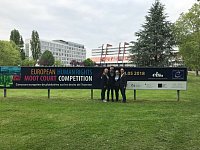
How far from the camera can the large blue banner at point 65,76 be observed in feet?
56.1

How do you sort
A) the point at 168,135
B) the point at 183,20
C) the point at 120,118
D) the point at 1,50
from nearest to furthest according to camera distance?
the point at 168,135 → the point at 120,118 → the point at 183,20 → the point at 1,50

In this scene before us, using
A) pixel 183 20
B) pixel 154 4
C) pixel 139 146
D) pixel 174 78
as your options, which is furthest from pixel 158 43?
pixel 139 146

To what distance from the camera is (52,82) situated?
17.3 m

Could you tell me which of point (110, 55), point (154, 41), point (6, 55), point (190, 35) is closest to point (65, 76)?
point (154, 41)

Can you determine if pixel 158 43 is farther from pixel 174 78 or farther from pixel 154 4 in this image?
pixel 174 78

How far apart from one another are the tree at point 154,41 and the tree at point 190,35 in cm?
311

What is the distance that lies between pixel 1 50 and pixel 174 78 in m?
74.3

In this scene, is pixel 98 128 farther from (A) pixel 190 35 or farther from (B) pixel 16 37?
(B) pixel 16 37

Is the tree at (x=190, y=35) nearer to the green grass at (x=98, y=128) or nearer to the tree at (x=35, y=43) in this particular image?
the green grass at (x=98, y=128)

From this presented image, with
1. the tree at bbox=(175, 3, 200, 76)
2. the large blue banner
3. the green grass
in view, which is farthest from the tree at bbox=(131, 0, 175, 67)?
the green grass

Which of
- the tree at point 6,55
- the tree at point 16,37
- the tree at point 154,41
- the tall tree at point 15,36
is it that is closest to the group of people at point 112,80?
the tree at point 154,41

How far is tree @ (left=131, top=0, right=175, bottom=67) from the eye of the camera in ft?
146

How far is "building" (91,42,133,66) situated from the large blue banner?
127577mm

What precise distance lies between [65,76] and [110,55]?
145788 millimetres
